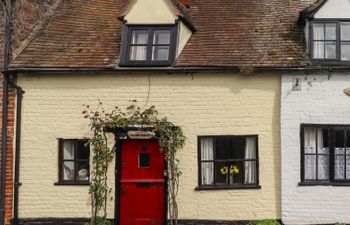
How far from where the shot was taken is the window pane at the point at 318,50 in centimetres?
1114

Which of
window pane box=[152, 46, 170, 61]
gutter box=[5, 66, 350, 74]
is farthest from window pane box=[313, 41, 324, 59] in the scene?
window pane box=[152, 46, 170, 61]

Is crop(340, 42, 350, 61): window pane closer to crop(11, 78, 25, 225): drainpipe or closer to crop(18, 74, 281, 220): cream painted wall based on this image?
crop(18, 74, 281, 220): cream painted wall

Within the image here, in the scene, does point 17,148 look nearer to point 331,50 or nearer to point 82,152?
point 82,152

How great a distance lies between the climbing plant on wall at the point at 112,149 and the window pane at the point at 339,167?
3878 millimetres

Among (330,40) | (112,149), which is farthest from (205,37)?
(112,149)

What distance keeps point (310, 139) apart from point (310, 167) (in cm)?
71

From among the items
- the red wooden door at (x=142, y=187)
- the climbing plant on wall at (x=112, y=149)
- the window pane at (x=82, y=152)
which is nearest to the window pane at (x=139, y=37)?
the climbing plant on wall at (x=112, y=149)

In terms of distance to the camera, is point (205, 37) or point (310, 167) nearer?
point (310, 167)

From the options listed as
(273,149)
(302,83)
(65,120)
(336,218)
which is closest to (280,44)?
(302,83)

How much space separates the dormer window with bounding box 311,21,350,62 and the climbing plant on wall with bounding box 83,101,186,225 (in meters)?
4.13

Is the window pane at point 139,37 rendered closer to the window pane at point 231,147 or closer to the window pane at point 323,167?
the window pane at point 231,147

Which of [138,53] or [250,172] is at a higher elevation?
[138,53]

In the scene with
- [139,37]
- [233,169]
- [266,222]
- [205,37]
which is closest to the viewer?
[266,222]

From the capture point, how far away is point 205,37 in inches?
473
